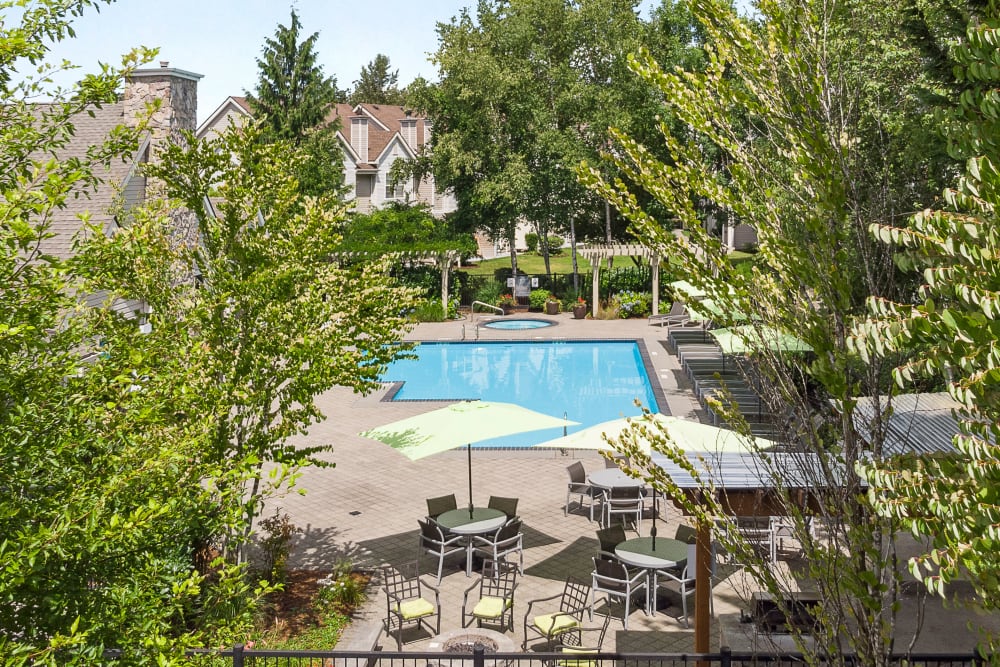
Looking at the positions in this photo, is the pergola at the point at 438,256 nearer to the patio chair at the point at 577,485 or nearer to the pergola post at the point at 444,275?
the pergola post at the point at 444,275

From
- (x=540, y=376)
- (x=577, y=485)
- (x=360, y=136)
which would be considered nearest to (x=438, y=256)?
(x=540, y=376)

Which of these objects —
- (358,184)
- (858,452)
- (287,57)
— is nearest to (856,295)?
(858,452)

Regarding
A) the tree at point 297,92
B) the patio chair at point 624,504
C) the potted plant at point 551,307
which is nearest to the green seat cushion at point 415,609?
the patio chair at point 624,504

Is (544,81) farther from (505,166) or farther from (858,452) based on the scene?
(858,452)

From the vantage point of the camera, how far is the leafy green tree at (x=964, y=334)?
11.8ft

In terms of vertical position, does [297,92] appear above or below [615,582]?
above

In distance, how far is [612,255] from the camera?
37.2 metres

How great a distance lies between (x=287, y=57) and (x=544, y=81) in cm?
1219

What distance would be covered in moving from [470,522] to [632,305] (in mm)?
25681

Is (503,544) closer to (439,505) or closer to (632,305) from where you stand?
(439,505)

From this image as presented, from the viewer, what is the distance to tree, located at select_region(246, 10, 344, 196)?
134ft

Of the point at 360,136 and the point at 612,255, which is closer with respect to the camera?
the point at 612,255

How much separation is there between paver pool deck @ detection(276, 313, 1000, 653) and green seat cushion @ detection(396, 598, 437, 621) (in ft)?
1.20

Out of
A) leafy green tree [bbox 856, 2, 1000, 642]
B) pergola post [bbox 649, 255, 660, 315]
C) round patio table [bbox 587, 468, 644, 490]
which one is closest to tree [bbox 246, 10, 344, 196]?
pergola post [bbox 649, 255, 660, 315]
